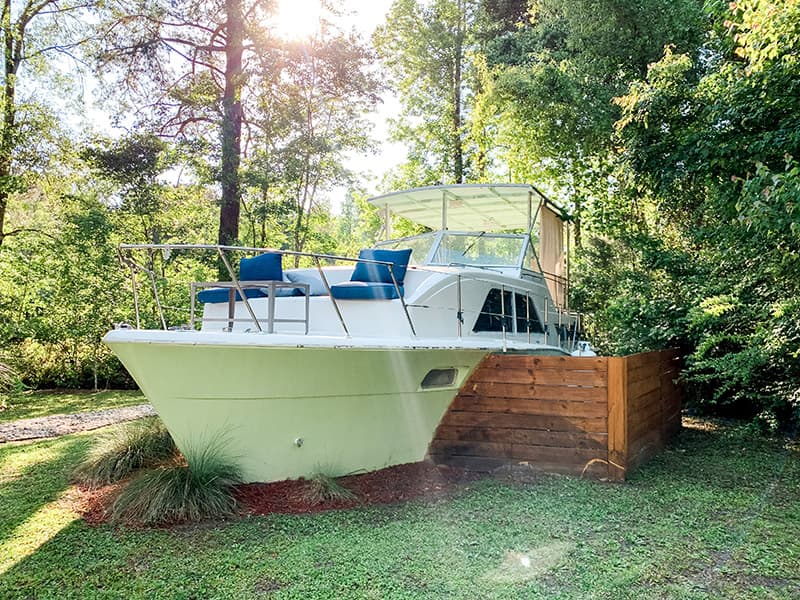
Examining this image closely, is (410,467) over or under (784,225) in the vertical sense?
under

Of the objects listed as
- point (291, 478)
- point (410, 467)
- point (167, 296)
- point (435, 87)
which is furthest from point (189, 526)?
point (435, 87)

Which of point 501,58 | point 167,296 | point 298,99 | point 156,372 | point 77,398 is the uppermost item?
point 501,58

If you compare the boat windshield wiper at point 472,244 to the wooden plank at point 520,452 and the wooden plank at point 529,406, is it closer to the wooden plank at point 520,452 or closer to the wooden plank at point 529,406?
the wooden plank at point 529,406

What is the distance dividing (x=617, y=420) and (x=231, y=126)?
32.8 ft

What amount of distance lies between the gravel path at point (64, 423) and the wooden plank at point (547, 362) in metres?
5.39

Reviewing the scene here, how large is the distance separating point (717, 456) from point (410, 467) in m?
3.77

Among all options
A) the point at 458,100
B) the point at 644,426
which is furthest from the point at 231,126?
the point at 644,426

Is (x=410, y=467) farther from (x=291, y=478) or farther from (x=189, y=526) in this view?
(x=189, y=526)

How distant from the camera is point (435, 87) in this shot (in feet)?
57.6

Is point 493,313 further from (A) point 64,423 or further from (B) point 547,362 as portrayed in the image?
(A) point 64,423

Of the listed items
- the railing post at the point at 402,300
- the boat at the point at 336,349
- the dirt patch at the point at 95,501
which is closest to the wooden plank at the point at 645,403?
the boat at the point at 336,349

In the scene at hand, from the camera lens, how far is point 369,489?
5004mm

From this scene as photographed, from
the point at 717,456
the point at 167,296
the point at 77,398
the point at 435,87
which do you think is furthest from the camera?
the point at 435,87

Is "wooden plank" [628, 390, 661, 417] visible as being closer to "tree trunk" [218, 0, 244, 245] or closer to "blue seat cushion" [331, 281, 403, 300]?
"blue seat cushion" [331, 281, 403, 300]
